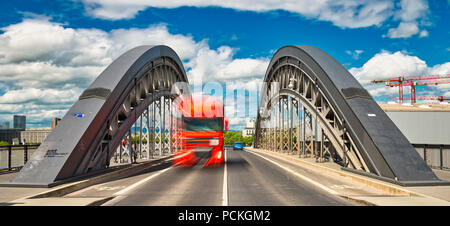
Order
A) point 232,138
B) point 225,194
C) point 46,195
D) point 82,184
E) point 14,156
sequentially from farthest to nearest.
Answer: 1. point 232,138
2. point 14,156
3. point 82,184
4. point 225,194
5. point 46,195

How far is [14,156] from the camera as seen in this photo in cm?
1998

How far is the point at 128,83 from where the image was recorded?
18.7 metres

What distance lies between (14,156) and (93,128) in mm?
8512

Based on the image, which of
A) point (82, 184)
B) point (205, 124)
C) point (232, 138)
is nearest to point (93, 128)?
point (82, 184)

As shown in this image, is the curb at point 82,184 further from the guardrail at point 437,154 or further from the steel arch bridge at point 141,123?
the guardrail at point 437,154

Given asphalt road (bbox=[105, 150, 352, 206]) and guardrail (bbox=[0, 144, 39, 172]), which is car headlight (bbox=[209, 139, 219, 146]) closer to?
guardrail (bbox=[0, 144, 39, 172])

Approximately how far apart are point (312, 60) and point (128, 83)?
38.2 ft

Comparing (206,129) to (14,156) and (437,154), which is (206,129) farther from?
(437,154)

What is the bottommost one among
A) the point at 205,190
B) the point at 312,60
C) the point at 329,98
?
the point at 205,190

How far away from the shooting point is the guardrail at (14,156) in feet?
57.1

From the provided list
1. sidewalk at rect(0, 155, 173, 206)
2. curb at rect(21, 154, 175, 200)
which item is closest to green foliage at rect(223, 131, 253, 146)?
curb at rect(21, 154, 175, 200)

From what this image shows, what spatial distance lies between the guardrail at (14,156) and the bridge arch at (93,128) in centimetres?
→ 468
